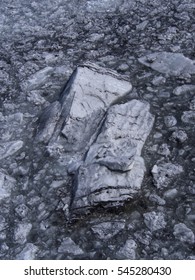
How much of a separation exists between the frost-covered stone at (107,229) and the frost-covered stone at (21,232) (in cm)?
56

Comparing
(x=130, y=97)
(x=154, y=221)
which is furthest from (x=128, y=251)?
(x=130, y=97)

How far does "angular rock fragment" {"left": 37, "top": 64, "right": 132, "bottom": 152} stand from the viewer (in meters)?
4.35

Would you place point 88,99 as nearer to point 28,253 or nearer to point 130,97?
point 130,97

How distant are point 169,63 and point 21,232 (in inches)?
102

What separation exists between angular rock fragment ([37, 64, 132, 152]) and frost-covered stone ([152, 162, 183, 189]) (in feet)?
2.39

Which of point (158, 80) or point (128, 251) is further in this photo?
point (158, 80)

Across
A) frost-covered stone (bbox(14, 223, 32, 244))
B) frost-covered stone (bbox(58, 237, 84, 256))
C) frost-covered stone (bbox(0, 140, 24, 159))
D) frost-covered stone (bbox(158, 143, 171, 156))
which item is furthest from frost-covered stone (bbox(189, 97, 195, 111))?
frost-covered stone (bbox(14, 223, 32, 244))

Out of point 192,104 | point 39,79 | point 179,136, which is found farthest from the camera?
point 39,79

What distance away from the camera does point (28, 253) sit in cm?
358

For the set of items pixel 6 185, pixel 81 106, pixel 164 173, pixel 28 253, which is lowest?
pixel 28 253

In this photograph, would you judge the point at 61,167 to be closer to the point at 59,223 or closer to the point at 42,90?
the point at 59,223

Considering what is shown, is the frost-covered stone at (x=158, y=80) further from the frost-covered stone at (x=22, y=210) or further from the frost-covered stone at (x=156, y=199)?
the frost-covered stone at (x=22, y=210)

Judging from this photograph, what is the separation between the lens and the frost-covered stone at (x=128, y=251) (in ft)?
11.4
